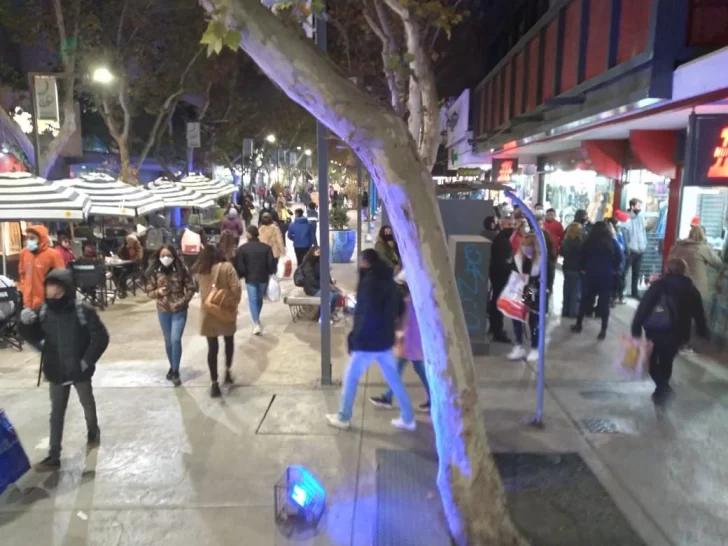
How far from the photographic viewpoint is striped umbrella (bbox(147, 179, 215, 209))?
1695cm

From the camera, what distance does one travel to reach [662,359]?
6.53 meters

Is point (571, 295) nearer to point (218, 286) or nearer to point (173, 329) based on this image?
point (218, 286)

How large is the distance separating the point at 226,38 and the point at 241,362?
5.02m

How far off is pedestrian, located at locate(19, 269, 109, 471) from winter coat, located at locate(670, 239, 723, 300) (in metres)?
7.17

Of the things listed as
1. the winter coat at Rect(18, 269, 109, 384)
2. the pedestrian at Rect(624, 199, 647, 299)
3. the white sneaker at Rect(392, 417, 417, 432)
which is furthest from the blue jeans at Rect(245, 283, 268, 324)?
the pedestrian at Rect(624, 199, 647, 299)

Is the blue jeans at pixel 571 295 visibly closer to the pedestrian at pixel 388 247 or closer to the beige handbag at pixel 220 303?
the pedestrian at pixel 388 247

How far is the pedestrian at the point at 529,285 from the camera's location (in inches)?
300

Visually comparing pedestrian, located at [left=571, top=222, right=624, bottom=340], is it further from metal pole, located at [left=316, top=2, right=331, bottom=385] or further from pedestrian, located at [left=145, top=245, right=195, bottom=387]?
pedestrian, located at [left=145, top=245, right=195, bottom=387]

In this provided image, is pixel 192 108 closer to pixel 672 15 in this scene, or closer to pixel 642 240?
pixel 642 240

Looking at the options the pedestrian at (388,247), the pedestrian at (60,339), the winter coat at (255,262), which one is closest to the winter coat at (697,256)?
the pedestrian at (388,247)

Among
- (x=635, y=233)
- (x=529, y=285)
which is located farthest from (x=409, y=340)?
(x=635, y=233)

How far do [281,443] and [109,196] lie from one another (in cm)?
931

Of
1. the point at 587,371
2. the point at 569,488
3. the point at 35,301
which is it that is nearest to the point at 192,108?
the point at 35,301

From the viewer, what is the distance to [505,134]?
1492 cm
